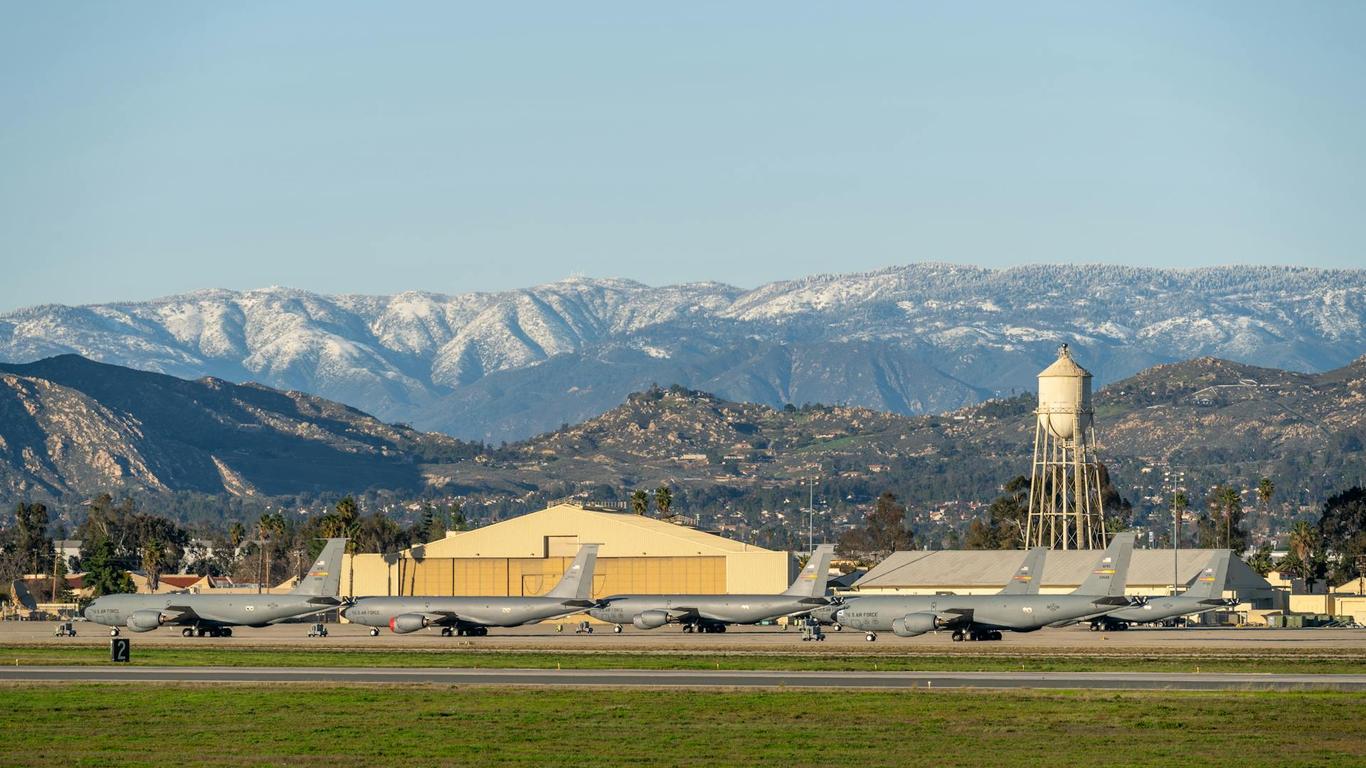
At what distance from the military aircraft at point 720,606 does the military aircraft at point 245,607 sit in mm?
17905

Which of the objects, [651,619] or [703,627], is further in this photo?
[703,627]

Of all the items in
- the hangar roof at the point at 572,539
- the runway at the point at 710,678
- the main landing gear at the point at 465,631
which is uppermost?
the hangar roof at the point at 572,539

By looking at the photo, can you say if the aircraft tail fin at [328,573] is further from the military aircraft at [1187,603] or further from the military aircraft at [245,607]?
the military aircraft at [1187,603]

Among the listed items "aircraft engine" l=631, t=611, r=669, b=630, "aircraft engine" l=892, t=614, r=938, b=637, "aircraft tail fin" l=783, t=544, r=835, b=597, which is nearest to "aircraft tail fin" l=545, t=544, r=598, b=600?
"aircraft engine" l=631, t=611, r=669, b=630

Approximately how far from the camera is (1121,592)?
112 metres

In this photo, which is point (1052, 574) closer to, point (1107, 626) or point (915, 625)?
point (1107, 626)

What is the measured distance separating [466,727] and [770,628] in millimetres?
88953

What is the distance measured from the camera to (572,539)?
569 ft

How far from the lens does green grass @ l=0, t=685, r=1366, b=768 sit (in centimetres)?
5206

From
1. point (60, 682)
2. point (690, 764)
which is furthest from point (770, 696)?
A: point (60, 682)

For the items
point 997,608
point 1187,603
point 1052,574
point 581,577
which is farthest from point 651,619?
point 1052,574

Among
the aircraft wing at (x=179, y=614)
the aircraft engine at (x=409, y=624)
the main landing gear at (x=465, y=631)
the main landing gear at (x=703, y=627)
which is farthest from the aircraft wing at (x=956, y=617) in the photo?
the aircraft wing at (x=179, y=614)

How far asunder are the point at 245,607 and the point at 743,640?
103 feet

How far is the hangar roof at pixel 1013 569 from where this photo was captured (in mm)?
161625
